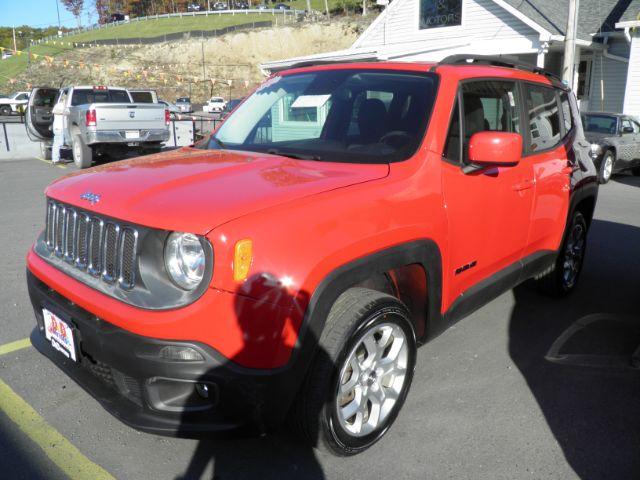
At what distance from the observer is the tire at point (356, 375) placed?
246cm

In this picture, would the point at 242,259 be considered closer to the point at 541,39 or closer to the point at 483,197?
the point at 483,197

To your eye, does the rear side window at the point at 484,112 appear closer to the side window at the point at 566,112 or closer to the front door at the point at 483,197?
the front door at the point at 483,197

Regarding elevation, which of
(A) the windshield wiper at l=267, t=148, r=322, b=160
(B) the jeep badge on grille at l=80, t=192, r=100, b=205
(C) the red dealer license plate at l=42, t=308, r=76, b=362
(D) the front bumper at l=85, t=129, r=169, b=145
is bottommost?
(C) the red dealer license plate at l=42, t=308, r=76, b=362

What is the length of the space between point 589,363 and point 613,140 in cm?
1036

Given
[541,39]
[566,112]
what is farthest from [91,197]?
[541,39]

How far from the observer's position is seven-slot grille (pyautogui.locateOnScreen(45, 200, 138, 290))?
7.98ft

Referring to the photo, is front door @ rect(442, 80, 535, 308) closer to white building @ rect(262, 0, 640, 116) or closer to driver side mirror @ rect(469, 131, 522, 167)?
driver side mirror @ rect(469, 131, 522, 167)

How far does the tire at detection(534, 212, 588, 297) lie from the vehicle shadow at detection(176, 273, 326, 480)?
2720 mm

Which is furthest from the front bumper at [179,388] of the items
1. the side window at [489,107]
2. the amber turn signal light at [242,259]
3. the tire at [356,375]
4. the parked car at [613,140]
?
the parked car at [613,140]

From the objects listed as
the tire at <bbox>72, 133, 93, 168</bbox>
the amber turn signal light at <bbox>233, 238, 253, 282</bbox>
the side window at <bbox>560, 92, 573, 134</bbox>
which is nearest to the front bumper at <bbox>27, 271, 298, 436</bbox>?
the amber turn signal light at <bbox>233, 238, 253, 282</bbox>

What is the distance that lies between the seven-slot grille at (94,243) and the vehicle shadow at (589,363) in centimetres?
232

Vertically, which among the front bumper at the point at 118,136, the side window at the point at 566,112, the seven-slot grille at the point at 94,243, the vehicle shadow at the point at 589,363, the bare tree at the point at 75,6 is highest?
the bare tree at the point at 75,6

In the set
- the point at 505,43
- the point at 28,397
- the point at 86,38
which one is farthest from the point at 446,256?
the point at 86,38

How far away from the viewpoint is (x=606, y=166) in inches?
488
